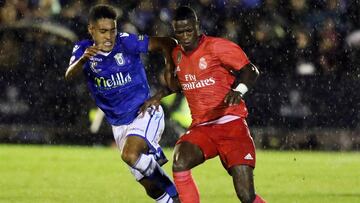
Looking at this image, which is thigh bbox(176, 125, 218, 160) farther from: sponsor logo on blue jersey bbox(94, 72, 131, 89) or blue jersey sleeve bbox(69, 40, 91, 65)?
blue jersey sleeve bbox(69, 40, 91, 65)

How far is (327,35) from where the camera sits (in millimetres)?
16734

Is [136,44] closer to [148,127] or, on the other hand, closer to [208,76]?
[148,127]

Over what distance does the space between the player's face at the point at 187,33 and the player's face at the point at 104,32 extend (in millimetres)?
632

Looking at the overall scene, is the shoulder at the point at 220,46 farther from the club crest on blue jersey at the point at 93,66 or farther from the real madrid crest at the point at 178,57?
the club crest on blue jersey at the point at 93,66

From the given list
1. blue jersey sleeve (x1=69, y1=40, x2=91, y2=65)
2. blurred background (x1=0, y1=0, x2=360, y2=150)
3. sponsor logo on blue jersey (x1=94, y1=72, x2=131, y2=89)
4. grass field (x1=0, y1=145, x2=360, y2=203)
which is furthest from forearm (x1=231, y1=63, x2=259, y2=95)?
blurred background (x1=0, y1=0, x2=360, y2=150)

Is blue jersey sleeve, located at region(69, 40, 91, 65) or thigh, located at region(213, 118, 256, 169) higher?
blue jersey sleeve, located at region(69, 40, 91, 65)

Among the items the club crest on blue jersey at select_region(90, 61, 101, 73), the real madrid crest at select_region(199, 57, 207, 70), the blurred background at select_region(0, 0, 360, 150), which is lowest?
the blurred background at select_region(0, 0, 360, 150)

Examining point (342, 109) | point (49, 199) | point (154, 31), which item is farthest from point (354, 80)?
point (49, 199)

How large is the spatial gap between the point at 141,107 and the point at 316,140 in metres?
7.60

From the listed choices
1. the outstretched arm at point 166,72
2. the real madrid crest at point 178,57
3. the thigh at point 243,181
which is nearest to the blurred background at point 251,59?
the outstretched arm at point 166,72

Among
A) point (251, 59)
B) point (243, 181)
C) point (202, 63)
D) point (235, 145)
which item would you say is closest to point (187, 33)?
point (202, 63)

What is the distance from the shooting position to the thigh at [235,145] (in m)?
8.55

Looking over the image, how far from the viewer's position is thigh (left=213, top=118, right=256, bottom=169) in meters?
8.55

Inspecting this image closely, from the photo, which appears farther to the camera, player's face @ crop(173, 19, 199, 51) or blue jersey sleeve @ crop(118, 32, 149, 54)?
blue jersey sleeve @ crop(118, 32, 149, 54)
